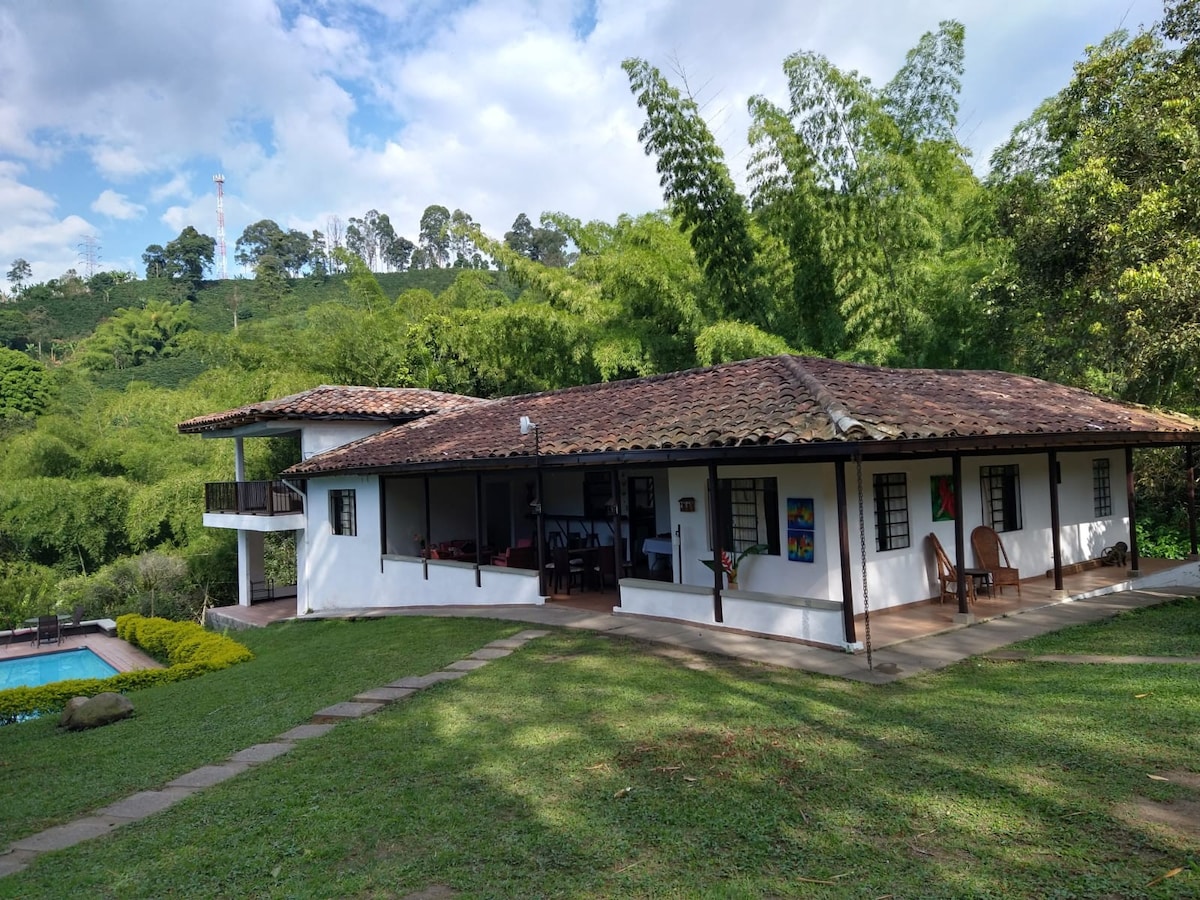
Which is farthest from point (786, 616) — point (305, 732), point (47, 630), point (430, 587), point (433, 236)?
point (433, 236)

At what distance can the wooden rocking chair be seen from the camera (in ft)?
33.0

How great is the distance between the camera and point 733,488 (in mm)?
10484

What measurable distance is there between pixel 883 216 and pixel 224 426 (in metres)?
14.2

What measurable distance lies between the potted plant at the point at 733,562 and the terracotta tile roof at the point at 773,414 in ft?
5.77

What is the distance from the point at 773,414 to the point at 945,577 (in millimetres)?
3558

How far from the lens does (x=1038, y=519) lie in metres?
12.0

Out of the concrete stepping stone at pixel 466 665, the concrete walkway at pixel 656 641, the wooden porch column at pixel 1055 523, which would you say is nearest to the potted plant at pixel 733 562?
the concrete walkway at pixel 656 641

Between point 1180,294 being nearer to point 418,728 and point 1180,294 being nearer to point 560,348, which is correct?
point 418,728

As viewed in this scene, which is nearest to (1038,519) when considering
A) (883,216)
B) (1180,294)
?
(1180,294)

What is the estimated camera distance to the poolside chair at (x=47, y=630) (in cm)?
1861

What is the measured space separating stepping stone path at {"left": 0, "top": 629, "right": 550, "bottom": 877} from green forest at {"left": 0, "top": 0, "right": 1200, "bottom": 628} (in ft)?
29.2

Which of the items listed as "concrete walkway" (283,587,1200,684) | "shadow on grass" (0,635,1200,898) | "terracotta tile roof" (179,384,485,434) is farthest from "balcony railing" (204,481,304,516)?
"shadow on grass" (0,635,1200,898)

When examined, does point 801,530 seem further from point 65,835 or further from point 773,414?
point 65,835

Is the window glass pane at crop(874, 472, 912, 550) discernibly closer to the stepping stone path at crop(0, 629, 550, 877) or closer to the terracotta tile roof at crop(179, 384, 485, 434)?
the stepping stone path at crop(0, 629, 550, 877)
